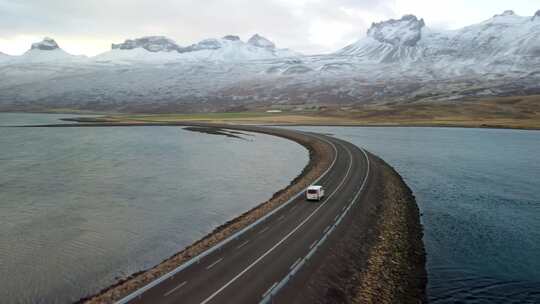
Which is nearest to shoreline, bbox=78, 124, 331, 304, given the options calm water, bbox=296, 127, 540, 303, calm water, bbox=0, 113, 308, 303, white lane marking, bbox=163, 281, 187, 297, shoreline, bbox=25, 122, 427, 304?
shoreline, bbox=25, 122, 427, 304

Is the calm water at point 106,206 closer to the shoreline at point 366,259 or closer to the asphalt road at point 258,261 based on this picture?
the shoreline at point 366,259

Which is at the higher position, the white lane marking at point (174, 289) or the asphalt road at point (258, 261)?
the asphalt road at point (258, 261)

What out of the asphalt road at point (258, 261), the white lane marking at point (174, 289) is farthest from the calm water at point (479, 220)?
the white lane marking at point (174, 289)

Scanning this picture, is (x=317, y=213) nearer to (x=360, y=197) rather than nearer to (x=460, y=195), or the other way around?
(x=360, y=197)

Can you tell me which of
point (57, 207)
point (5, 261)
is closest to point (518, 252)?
point (5, 261)

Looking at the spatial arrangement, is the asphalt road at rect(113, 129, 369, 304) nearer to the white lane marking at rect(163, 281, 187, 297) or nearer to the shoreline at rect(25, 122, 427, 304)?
the white lane marking at rect(163, 281, 187, 297)
